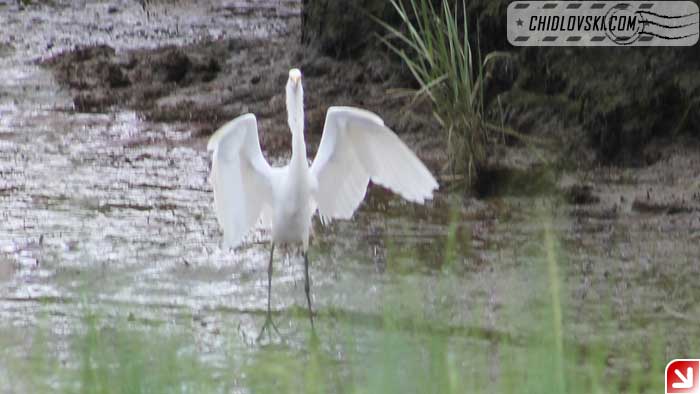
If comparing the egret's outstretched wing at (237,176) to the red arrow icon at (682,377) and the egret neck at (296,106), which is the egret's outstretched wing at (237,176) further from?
the red arrow icon at (682,377)

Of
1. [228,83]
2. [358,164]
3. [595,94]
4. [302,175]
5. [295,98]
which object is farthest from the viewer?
[228,83]

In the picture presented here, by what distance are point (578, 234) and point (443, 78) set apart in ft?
3.51

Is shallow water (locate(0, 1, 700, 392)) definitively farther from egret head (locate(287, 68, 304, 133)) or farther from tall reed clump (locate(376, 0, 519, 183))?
egret head (locate(287, 68, 304, 133))

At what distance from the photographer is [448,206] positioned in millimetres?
7262

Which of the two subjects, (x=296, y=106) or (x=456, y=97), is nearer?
(x=296, y=106)

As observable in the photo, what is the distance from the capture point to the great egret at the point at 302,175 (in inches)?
224

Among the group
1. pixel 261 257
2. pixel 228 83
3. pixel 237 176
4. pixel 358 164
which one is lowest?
pixel 261 257

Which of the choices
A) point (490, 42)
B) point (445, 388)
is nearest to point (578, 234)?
point (490, 42)

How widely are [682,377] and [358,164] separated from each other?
280cm

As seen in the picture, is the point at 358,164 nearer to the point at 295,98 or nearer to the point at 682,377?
the point at 295,98

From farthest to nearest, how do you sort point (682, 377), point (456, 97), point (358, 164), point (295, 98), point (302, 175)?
point (456, 97)
point (358, 164)
point (302, 175)
point (295, 98)
point (682, 377)

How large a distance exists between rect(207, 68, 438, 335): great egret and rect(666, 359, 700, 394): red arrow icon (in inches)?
89.8

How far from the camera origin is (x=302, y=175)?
595 cm

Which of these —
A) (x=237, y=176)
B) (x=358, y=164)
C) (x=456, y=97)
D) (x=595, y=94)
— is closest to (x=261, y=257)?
(x=358, y=164)
